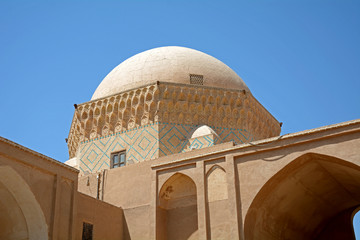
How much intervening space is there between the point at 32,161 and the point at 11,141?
591mm

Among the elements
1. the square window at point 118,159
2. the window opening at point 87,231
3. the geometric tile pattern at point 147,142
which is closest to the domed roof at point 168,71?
the geometric tile pattern at point 147,142

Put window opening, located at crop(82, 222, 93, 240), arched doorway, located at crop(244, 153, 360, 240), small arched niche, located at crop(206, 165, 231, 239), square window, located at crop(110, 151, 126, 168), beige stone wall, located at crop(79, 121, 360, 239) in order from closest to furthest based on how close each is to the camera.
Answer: beige stone wall, located at crop(79, 121, 360, 239) → arched doorway, located at crop(244, 153, 360, 240) → small arched niche, located at crop(206, 165, 231, 239) → window opening, located at crop(82, 222, 93, 240) → square window, located at crop(110, 151, 126, 168)

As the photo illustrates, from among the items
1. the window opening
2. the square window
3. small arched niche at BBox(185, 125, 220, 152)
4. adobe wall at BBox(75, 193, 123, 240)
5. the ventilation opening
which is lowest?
the window opening

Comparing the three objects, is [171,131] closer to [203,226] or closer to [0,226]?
[203,226]

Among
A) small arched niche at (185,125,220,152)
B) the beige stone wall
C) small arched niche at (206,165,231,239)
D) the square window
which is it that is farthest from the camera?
the square window

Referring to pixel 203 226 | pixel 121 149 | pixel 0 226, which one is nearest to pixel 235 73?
pixel 121 149

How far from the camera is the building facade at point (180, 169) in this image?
9.21 metres

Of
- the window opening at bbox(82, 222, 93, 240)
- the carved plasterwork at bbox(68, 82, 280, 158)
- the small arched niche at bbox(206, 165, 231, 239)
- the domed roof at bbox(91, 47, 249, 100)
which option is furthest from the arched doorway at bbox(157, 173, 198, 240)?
the domed roof at bbox(91, 47, 249, 100)

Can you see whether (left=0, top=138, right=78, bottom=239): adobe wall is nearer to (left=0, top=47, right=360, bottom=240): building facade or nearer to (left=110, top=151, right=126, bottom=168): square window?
(left=0, top=47, right=360, bottom=240): building facade

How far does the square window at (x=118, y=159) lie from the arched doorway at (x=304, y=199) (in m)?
4.53

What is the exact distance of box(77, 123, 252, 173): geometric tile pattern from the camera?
1289 centimetres

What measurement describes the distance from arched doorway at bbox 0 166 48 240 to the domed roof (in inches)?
234

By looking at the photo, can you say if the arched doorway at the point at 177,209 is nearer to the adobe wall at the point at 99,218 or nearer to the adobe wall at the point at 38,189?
the adobe wall at the point at 99,218

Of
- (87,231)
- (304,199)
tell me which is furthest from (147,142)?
(304,199)
